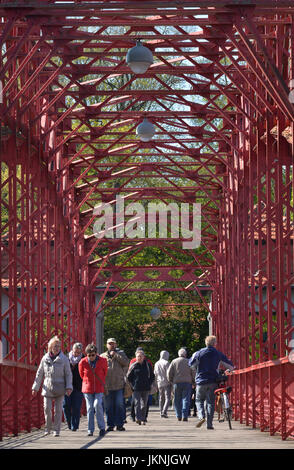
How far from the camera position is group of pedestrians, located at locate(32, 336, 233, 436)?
786 inches

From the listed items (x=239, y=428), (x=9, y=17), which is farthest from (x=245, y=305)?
(x=9, y=17)

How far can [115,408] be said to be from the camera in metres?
22.0

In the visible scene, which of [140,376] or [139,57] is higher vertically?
[139,57]

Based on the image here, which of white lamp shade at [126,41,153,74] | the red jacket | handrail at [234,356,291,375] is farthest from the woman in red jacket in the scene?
white lamp shade at [126,41,153,74]

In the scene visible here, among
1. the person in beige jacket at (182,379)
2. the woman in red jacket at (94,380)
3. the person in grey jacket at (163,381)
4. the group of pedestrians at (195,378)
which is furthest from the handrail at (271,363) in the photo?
the person in grey jacket at (163,381)

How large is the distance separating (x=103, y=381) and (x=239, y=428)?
11.4ft

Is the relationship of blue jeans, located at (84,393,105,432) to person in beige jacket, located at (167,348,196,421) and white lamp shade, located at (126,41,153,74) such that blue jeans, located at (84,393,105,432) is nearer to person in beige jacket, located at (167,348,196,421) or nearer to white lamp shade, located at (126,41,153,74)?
white lamp shade, located at (126,41,153,74)

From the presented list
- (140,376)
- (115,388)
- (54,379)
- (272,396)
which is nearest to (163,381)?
(140,376)

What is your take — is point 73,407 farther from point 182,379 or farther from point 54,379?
point 182,379

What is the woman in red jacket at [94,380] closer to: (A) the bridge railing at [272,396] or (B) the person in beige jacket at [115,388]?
(B) the person in beige jacket at [115,388]

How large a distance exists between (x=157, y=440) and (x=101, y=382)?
2.68 meters

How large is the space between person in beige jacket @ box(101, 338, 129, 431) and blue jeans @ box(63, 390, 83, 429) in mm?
528

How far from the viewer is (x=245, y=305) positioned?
2562cm
